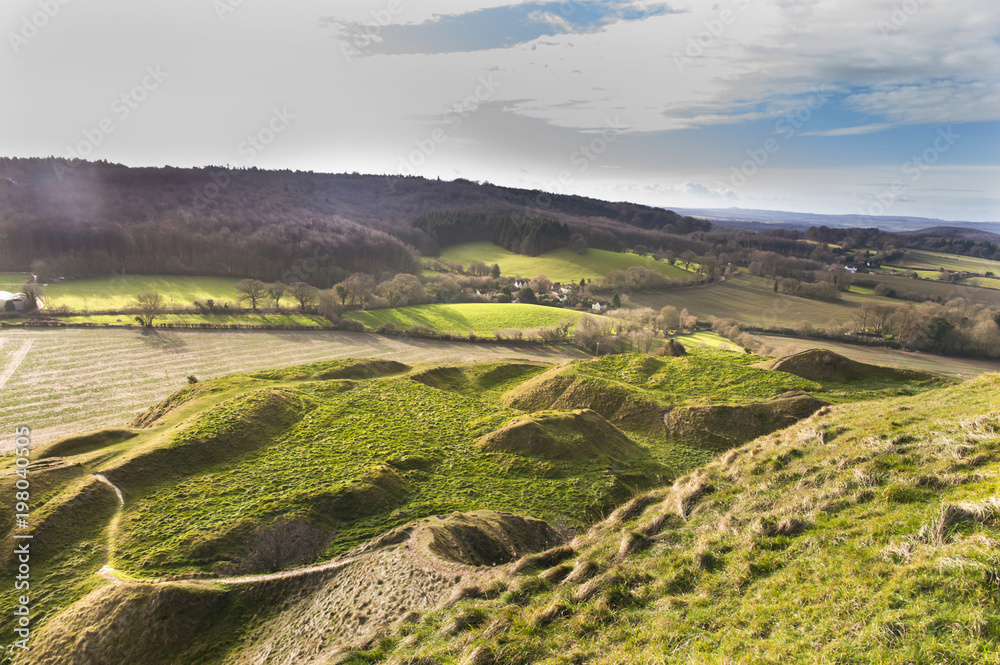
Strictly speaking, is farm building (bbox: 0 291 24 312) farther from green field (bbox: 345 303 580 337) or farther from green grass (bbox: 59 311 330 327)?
green field (bbox: 345 303 580 337)

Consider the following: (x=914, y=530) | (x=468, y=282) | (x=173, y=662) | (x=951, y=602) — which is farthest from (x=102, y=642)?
(x=468, y=282)

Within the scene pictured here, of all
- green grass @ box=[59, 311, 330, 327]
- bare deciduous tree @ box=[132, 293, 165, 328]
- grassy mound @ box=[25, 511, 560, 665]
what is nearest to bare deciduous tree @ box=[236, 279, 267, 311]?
green grass @ box=[59, 311, 330, 327]

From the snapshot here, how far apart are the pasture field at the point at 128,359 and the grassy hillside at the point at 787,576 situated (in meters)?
43.5

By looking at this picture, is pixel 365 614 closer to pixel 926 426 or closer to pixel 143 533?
pixel 143 533

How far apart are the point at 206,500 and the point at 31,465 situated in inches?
319

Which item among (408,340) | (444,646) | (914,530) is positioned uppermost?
(914,530)

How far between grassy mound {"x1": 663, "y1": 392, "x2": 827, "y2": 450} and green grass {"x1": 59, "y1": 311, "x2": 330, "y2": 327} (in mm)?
68511

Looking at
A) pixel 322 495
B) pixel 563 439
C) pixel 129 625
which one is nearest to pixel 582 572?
pixel 322 495

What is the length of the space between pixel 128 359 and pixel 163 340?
9237mm

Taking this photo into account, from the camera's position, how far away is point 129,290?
298 feet

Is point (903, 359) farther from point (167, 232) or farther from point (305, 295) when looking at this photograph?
point (167, 232)

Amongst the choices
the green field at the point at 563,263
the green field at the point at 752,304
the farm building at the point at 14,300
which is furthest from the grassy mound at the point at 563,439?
the green field at the point at 563,263

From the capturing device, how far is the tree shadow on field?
64.7 meters

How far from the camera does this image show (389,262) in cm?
14062
